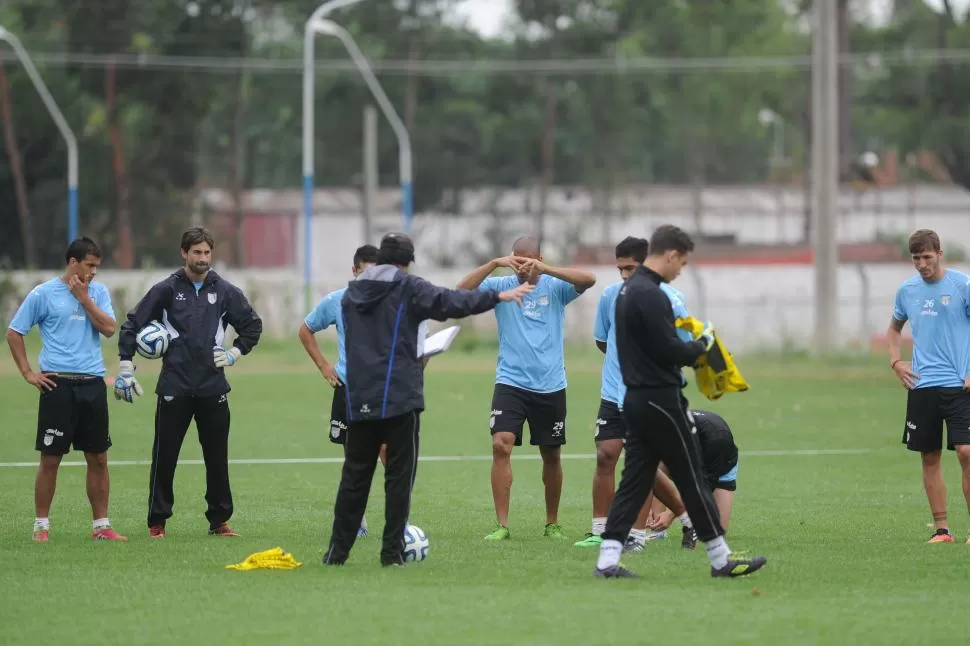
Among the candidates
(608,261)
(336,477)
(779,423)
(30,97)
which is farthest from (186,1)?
(336,477)

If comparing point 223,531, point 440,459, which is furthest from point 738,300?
point 223,531

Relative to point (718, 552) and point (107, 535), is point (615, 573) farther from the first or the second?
point (107, 535)

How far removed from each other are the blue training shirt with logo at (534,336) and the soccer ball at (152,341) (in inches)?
99.3

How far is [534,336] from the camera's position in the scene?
1161 centimetres

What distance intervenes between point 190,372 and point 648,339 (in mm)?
3998

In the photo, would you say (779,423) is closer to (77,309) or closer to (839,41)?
(77,309)

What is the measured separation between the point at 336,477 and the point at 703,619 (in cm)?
789

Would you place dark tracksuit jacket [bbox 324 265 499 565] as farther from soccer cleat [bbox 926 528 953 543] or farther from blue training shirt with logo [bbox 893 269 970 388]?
soccer cleat [bbox 926 528 953 543]

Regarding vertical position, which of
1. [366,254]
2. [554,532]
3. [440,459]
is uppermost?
[366,254]

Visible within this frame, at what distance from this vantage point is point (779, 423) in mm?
20891

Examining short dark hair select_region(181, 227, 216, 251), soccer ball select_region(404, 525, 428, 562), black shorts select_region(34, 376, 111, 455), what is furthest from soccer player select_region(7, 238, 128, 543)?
soccer ball select_region(404, 525, 428, 562)

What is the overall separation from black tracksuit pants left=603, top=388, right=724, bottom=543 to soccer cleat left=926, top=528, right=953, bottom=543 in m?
2.54

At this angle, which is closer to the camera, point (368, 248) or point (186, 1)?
point (368, 248)

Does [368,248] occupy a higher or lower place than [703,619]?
higher
